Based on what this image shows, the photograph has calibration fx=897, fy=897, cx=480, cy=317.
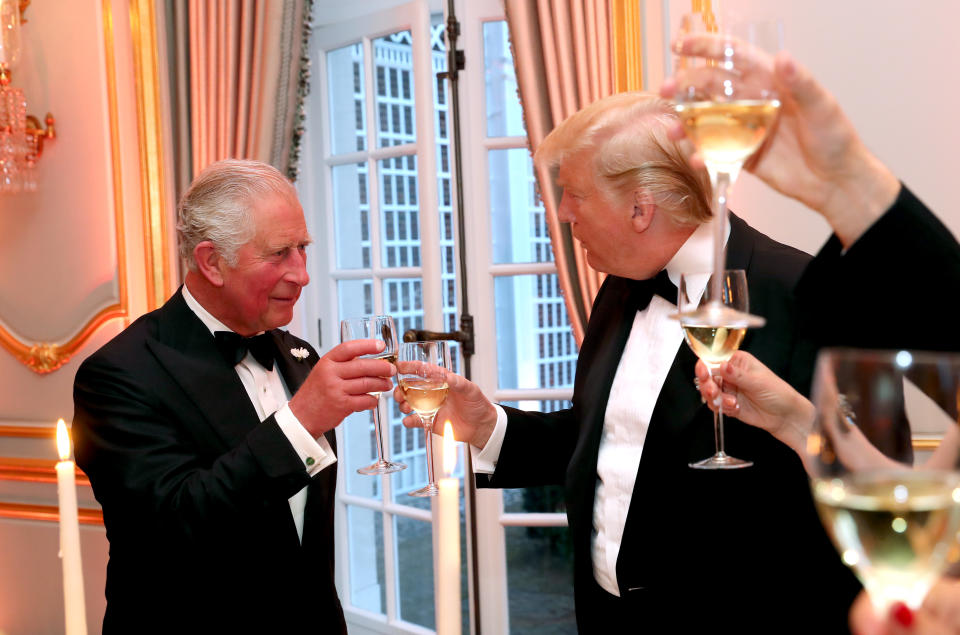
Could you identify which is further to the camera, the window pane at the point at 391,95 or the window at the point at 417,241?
the window pane at the point at 391,95

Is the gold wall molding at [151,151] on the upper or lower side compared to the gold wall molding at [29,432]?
upper

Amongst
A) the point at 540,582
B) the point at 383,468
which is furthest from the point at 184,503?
the point at 540,582

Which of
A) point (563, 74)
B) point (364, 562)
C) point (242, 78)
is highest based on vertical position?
point (242, 78)

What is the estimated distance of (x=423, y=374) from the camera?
1.64 metres

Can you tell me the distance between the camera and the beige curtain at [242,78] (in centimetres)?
366

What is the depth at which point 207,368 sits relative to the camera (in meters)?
1.98

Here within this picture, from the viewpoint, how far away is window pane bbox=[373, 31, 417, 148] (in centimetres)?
388

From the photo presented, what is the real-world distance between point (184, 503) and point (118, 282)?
8.21 ft

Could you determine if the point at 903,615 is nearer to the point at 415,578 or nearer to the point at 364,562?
the point at 364,562

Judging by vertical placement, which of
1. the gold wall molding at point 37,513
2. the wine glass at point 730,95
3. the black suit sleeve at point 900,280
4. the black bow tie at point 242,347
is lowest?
the gold wall molding at point 37,513

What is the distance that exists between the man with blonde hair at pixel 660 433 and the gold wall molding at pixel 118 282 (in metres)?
2.51

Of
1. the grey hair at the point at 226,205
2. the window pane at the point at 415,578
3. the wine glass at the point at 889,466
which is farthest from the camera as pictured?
the window pane at the point at 415,578

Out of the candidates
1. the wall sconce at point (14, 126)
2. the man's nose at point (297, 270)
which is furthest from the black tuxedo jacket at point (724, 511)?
the wall sconce at point (14, 126)

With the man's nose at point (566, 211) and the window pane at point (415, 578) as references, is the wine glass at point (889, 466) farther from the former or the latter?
the window pane at point (415, 578)
